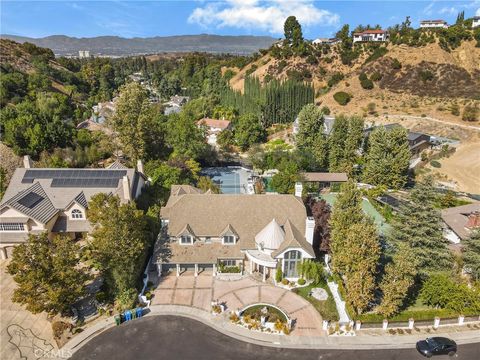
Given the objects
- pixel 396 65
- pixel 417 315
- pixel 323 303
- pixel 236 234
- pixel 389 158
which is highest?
pixel 396 65

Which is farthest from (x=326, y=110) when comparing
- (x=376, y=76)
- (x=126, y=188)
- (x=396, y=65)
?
(x=126, y=188)

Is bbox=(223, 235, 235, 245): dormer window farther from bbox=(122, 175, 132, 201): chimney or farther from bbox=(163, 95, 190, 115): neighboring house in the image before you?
bbox=(163, 95, 190, 115): neighboring house

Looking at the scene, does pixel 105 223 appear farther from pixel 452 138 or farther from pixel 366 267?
pixel 452 138

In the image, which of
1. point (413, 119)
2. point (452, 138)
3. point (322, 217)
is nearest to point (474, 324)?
point (322, 217)

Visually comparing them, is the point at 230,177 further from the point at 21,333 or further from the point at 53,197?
the point at 21,333

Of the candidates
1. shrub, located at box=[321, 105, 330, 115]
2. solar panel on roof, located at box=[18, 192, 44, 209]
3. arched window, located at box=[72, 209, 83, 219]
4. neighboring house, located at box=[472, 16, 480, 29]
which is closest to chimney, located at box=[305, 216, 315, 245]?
arched window, located at box=[72, 209, 83, 219]

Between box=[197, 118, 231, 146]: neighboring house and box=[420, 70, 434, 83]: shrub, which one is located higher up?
box=[420, 70, 434, 83]: shrub
